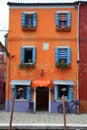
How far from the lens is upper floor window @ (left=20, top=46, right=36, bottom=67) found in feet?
85.7

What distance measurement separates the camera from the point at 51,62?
26.2m

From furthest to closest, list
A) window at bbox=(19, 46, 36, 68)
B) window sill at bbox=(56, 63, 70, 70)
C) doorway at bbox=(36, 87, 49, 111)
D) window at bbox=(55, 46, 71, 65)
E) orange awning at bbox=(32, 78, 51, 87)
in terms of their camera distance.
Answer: doorway at bbox=(36, 87, 49, 111), window at bbox=(19, 46, 36, 68), window at bbox=(55, 46, 71, 65), window sill at bbox=(56, 63, 70, 70), orange awning at bbox=(32, 78, 51, 87)

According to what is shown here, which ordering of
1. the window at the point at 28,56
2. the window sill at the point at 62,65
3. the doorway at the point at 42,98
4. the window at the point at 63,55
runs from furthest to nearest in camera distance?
the doorway at the point at 42,98 → the window at the point at 28,56 → the window at the point at 63,55 → the window sill at the point at 62,65

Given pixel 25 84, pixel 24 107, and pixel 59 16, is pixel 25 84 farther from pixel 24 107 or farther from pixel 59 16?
pixel 59 16

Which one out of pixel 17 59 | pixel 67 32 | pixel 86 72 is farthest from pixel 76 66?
pixel 17 59

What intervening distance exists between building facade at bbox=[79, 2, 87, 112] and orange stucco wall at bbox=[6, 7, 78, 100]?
1.18 feet

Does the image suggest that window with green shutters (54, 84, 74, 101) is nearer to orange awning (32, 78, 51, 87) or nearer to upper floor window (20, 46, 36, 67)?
orange awning (32, 78, 51, 87)

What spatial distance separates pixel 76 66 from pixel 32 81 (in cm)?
325

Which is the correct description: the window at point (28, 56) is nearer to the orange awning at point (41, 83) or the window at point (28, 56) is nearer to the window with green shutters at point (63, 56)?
the orange awning at point (41, 83)

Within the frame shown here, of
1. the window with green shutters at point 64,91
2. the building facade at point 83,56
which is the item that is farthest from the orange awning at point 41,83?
the building facade at point 83,56

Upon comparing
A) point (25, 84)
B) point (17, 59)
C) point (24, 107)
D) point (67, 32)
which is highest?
point (67, 32)

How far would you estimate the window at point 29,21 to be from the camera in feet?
86.0

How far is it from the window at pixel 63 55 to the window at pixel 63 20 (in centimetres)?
142

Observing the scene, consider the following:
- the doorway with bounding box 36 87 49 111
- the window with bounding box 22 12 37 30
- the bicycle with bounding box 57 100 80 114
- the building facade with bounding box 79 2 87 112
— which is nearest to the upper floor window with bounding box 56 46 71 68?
the building facade with bounding box 79 2 87 112
